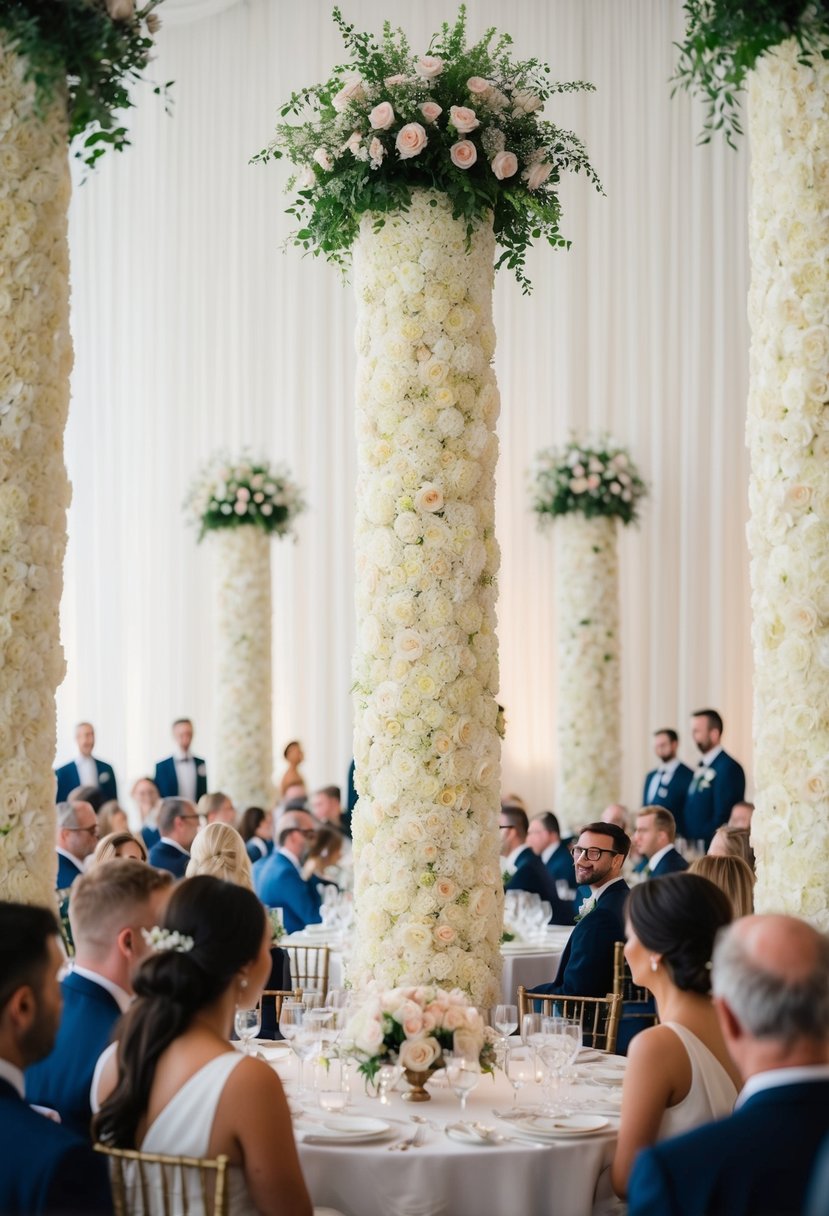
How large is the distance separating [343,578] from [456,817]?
38.5ft

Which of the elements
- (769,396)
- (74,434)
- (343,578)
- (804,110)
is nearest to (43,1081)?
(769,396)

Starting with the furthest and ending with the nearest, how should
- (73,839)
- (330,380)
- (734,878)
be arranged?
(330,380) → (73,839) → (734,878)

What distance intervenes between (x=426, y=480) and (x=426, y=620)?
59 cm

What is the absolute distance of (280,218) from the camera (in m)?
18.4

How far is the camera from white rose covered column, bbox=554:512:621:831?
1435cm

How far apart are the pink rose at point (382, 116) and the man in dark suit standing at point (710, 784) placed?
6.81m

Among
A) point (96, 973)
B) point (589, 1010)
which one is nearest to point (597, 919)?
point (589, 1010)

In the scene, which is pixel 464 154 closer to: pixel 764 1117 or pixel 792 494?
pixel 792 494

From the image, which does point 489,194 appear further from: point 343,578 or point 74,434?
point 74,434

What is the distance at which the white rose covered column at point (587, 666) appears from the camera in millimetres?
14352

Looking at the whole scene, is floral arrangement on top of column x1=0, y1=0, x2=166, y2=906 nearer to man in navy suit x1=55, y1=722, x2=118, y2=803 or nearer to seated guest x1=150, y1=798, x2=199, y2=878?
seated guest x1=150, y1=798, x2=199, y2=878

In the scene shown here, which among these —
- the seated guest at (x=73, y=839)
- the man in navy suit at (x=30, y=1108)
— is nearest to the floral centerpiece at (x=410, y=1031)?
the man in navy suit at (x=30, y=1108)

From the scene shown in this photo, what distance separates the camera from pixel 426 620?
6.17 m

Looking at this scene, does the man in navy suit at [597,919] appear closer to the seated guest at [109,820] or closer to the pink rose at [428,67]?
the pink rose at [428,67]
